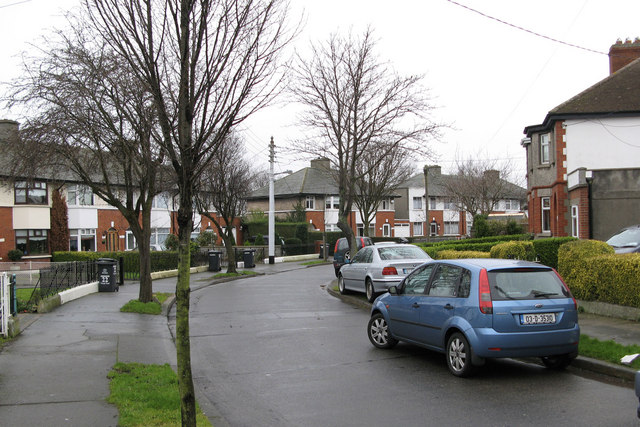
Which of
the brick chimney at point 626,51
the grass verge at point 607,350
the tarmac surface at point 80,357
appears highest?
the brick chimney at point 626,51

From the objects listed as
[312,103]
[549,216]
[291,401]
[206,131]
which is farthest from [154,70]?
[549,216]

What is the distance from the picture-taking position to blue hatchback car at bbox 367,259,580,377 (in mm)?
7121

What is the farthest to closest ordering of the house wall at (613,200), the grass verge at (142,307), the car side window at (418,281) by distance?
the house wall at (613,200) → the grass verge at (142,307) → the car side window at (418,281)

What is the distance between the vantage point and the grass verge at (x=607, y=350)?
24.9 ft

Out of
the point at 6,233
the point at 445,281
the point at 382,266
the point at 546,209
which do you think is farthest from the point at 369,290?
the point at 6,233

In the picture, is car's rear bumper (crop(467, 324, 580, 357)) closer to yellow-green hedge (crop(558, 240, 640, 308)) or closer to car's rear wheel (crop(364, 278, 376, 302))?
yellow-green hedge (crop(558, 240, 640, 308))

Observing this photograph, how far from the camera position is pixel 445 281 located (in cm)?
816

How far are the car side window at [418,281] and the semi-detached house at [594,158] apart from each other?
49.4 feet

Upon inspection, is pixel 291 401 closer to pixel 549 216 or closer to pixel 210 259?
pixel 549 216

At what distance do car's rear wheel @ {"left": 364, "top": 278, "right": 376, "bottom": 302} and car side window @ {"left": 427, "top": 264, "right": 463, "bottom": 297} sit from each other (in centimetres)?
737

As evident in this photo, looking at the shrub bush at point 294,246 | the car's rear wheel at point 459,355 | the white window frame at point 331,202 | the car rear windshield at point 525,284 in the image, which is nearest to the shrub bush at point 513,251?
the car rear windshield at point 525,284

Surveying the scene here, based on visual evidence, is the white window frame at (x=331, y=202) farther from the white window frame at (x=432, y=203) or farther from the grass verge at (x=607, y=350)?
the grass verge at (x=607, y=350)

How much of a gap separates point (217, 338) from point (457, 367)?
213 inches

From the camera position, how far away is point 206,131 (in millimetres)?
5531
